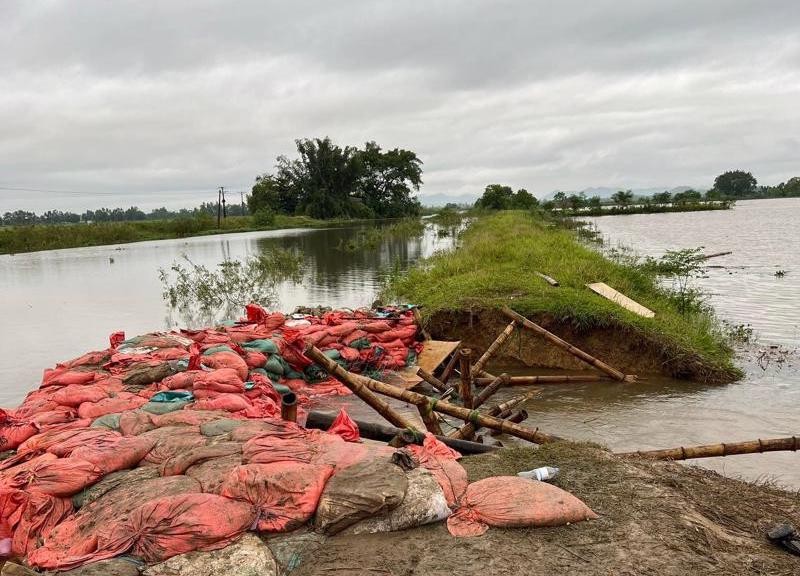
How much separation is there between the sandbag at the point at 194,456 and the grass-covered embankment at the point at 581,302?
521 cm

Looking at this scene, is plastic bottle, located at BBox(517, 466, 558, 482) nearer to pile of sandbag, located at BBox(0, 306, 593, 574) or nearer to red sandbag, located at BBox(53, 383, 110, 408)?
pile of sandbag, located at BBox(0, 306, 593, 574)

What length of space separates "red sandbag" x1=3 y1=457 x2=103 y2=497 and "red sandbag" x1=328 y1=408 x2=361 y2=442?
4.76ft

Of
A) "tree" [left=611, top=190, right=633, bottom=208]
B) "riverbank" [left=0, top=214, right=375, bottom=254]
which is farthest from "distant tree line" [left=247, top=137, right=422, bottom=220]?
"tree" [left=611, top=190, right=633, bottom=208]

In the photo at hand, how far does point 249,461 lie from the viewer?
351cm

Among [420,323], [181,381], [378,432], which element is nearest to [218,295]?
[420,323]

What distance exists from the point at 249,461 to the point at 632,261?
37.2ft

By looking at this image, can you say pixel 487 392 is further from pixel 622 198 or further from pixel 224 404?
pixel 622 198

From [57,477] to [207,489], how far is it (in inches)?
37.4

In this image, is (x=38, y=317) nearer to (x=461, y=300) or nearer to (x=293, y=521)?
(x=461, y=300)

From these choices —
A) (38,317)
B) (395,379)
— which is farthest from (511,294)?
(38,317)

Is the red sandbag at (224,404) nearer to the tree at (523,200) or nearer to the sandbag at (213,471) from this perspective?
the sandbag at (213,471)

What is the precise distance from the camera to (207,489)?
10.8 feet

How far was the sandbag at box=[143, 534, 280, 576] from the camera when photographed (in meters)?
2.83

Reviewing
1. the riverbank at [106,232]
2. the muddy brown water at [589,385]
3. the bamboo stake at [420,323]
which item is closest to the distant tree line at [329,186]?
the riverbank at [106,232]
